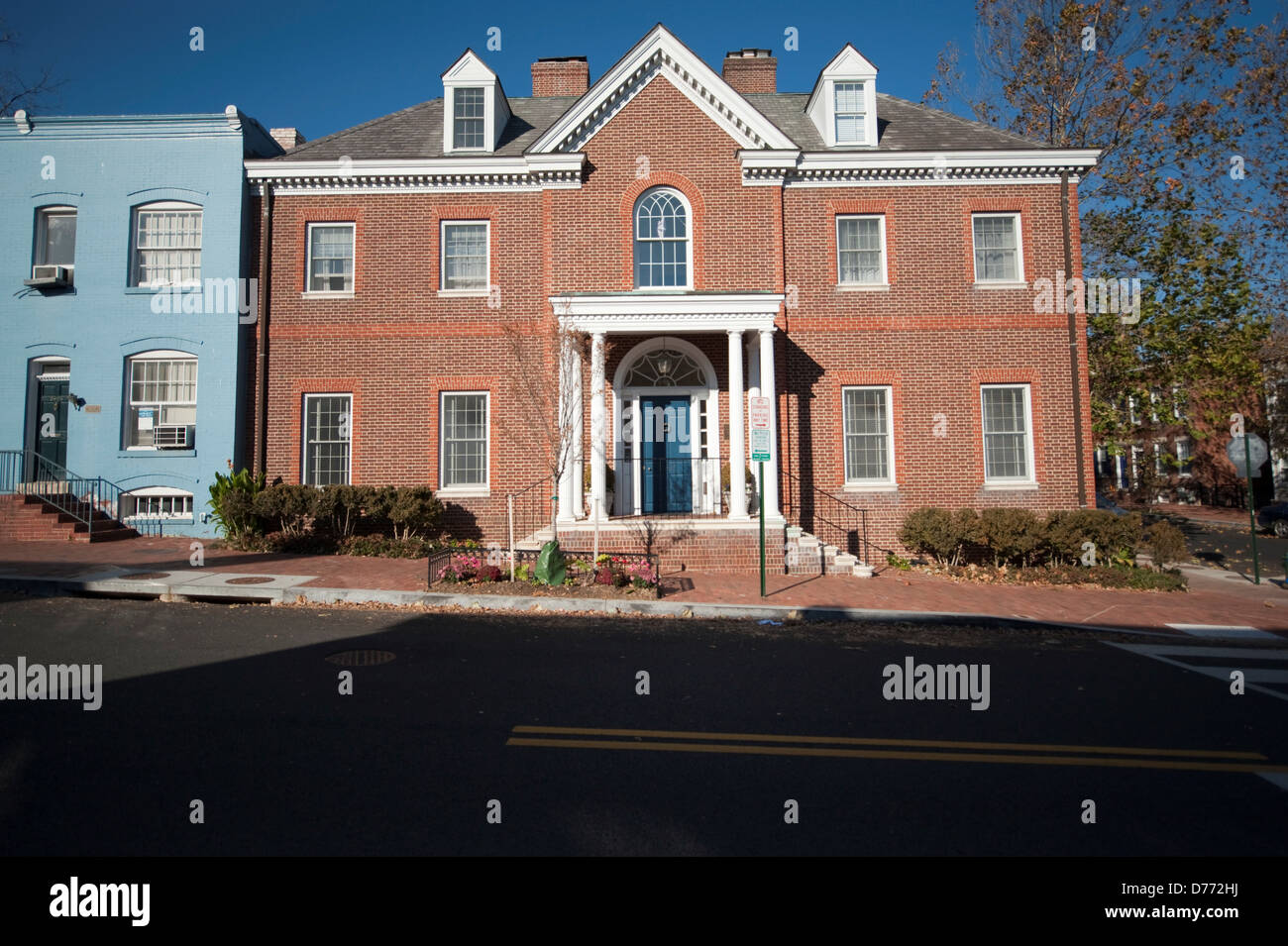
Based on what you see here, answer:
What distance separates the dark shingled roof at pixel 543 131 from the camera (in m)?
15.8

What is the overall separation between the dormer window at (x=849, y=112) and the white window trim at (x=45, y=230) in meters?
17.3

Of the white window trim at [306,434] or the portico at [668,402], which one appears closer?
the portico at [668,402]

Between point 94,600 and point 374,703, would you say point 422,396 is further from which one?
point 374,703

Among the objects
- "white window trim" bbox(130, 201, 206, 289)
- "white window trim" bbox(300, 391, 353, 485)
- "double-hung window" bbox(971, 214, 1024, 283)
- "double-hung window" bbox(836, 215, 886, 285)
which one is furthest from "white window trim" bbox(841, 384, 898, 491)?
"white window trim" bbox(130, 201, 206, 289)

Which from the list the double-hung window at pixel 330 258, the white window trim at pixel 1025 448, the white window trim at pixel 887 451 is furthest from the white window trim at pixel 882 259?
the double-hung window at pixel 330 258

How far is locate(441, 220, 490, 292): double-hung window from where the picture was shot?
615 inches

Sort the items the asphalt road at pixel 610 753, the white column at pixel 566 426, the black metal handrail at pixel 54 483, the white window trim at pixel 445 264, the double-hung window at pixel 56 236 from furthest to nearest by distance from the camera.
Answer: the double-hung window at pixel 56 236 → the white window trim at pixel 445 264 → the black metal handrail at pixel 54 483 → the white column at pixel 566 426 → the asphalt road at pixel 610 753

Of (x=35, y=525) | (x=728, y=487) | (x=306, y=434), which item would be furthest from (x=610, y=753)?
(x=35, y=525)

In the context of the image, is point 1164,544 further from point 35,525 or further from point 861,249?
point 35,525

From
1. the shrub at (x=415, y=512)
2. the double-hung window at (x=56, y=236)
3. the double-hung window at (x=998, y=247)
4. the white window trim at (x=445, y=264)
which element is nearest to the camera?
the shrub at (x=415, y=512)

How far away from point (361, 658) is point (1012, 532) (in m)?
11.6

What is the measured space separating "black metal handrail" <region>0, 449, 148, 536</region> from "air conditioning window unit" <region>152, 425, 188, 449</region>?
131 centimetres

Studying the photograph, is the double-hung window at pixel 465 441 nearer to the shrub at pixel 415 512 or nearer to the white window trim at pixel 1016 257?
the shrub at pixel 415 512
